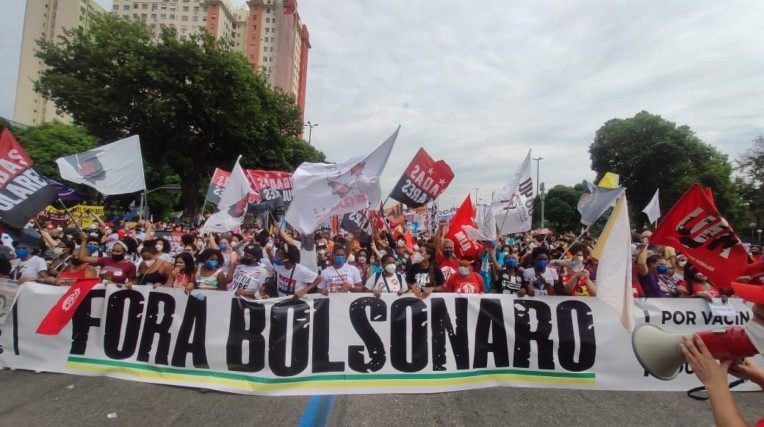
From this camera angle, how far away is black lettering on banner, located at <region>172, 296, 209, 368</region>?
4.88 metres

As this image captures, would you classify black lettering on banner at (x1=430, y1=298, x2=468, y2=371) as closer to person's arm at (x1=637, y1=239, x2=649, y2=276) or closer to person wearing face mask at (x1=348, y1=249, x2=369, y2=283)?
person's arm at (x1=637, y1=239, x2=649, y2=276)

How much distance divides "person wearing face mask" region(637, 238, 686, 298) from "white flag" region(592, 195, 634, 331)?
8.14ft

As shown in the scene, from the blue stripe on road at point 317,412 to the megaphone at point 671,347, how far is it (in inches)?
124

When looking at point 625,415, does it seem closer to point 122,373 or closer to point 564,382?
point 564,382

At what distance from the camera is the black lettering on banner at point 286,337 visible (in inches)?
187

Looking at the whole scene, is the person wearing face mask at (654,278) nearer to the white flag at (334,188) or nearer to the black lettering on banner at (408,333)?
the black lettering on banner at (408,333)

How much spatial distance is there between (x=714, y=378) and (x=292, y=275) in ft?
15.7

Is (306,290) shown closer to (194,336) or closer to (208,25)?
(194,336)

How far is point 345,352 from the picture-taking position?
4801mm

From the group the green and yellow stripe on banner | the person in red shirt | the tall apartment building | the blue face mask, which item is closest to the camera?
the green and yellow stripe on banner

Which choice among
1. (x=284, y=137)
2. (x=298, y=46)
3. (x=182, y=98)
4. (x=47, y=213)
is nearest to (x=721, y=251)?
(x=47, y=213)

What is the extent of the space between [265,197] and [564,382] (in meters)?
11.1

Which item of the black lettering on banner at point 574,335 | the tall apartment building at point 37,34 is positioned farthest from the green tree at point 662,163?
the tall apartment building at point 37,34

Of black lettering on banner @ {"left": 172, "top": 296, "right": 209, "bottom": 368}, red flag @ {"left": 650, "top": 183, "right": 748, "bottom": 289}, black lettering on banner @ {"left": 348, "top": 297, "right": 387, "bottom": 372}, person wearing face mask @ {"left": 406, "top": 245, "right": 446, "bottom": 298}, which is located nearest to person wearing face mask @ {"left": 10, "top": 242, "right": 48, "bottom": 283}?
black lettering on banner @ {"left": 172, "top": 296, "right": 209, "bottom": 368}
